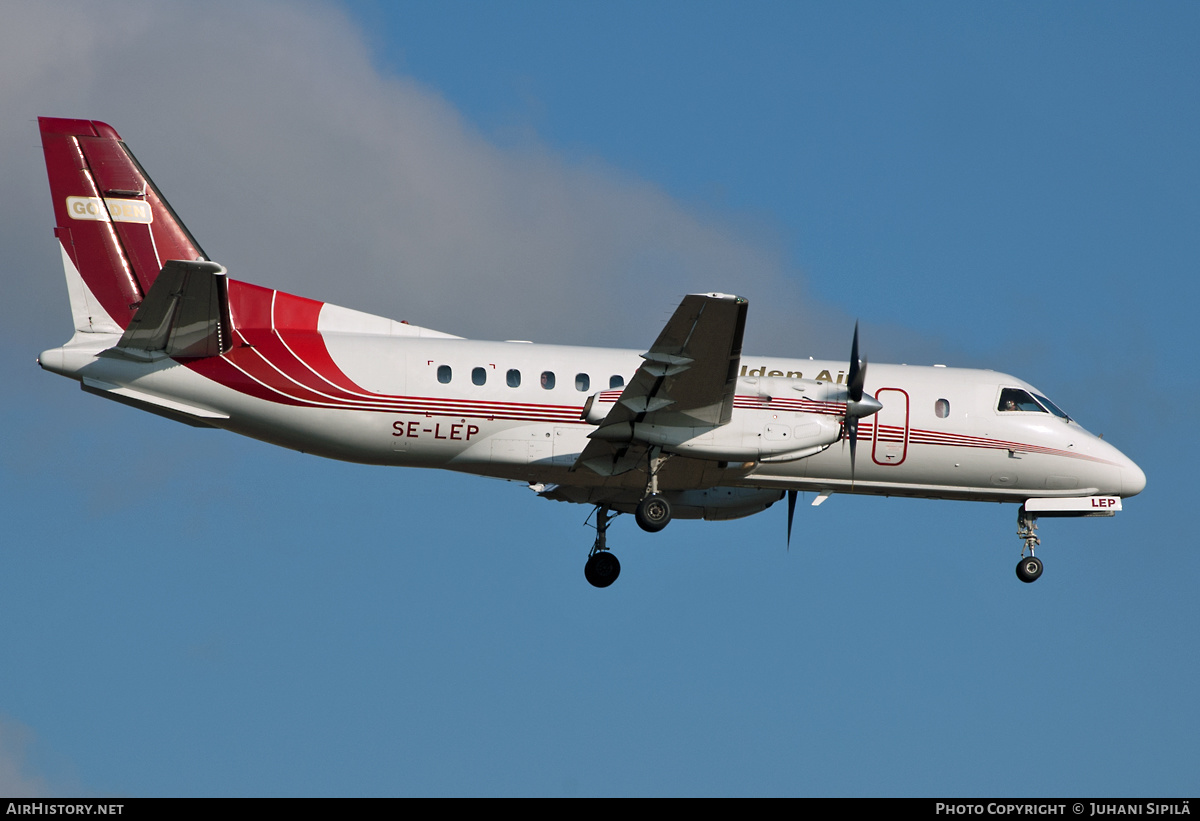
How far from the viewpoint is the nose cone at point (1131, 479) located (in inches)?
1025

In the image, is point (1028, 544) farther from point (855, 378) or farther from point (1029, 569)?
point (855, 378)

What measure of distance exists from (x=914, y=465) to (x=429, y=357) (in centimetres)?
940

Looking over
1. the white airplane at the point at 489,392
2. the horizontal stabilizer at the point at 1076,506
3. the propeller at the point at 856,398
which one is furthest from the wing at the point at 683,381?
the horizontal stabilizer at the point at 1076,506

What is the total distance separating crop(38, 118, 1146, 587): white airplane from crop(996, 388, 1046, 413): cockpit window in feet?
0.22

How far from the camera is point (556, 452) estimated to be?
23.5 metres

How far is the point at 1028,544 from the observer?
26109 millimetres

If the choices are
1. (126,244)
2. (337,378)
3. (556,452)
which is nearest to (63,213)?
(126,244)

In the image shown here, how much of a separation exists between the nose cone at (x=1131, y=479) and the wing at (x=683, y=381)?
8.97 metres

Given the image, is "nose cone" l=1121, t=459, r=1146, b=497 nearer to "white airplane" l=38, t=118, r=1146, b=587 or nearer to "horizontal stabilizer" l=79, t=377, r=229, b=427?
"white airplane" l=38, t=118, r=1146, b=587

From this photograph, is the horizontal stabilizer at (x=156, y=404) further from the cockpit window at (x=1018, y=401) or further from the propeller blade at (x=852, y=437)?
the cockpit window at (x=1018, y=401)

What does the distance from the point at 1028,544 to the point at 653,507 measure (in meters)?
8.26

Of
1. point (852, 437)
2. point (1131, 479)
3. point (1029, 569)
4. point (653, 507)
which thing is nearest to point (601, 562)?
point (653, 507)

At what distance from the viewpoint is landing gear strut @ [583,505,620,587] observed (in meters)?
26.2
